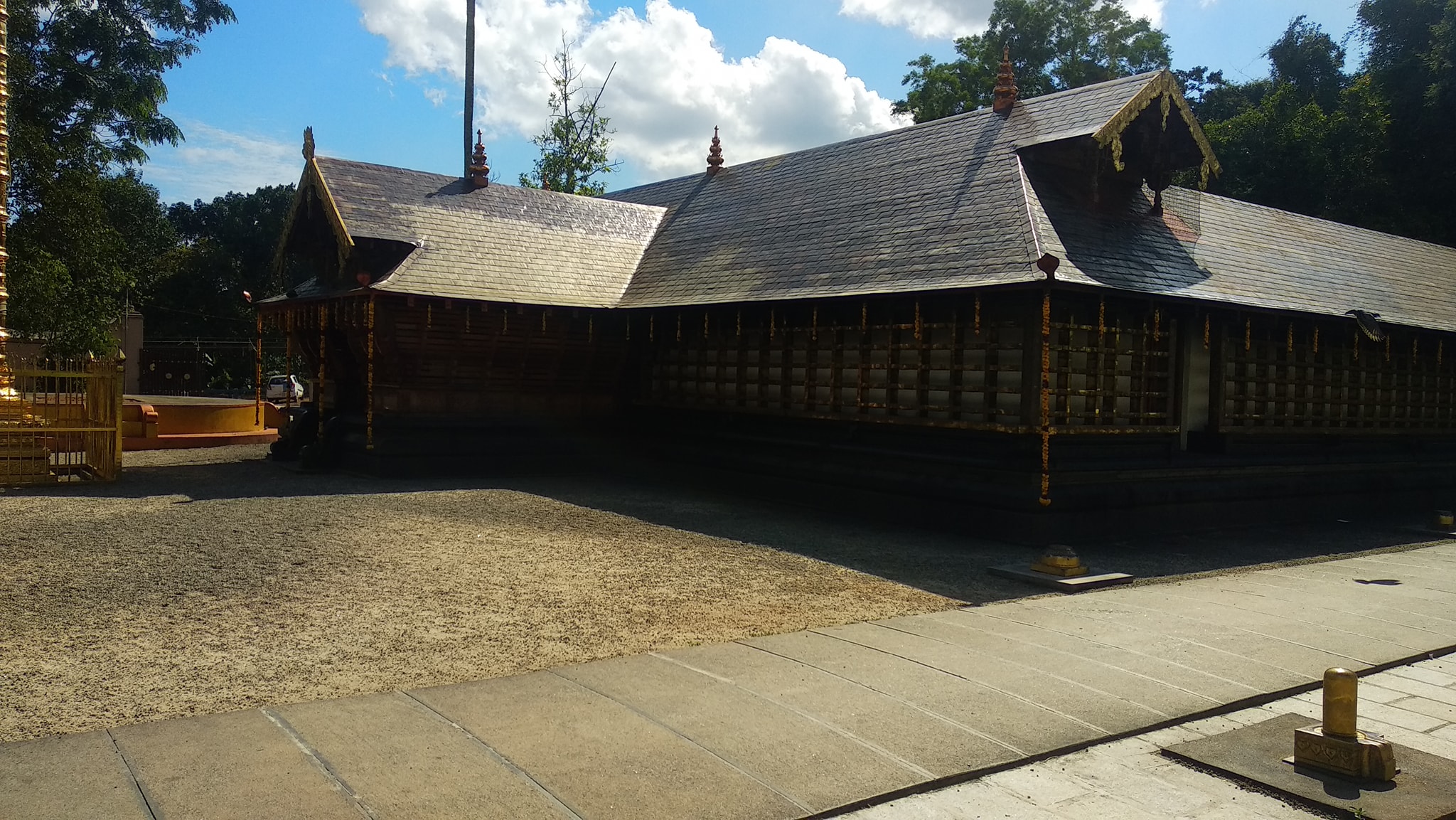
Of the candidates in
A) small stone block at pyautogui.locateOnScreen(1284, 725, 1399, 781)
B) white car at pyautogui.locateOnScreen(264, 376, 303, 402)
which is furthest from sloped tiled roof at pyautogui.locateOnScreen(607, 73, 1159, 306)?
white car at pyautogui.locateOnScreen(264, 376, 303, 402)

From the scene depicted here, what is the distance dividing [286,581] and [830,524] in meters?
6.92

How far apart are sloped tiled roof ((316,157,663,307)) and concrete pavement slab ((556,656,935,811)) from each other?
10846mm

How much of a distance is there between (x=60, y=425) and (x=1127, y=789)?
14603 mm

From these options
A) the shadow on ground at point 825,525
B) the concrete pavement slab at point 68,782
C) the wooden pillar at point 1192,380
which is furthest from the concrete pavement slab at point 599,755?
the wooden pillar at point 1192,380

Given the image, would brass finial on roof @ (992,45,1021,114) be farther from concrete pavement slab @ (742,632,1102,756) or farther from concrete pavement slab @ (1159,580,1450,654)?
concrete pavement slab @ (742,632,1102,756)

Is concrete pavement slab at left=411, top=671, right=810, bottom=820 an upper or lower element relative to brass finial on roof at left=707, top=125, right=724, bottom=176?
lower

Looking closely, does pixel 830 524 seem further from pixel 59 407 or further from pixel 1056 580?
pixel 59 407

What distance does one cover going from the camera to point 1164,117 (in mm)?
14328

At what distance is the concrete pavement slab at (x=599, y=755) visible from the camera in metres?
4.07

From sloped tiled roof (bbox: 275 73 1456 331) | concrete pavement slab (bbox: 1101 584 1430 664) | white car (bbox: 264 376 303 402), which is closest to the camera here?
concrete pavement slab (bbox: 1101 584 1430 664)

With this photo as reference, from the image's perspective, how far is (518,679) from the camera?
5656 mm

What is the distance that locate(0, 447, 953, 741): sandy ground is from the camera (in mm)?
5605

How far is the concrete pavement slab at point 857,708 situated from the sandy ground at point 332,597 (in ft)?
1.98

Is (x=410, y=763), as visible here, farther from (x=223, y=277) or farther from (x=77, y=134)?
(x=223, y=277)
